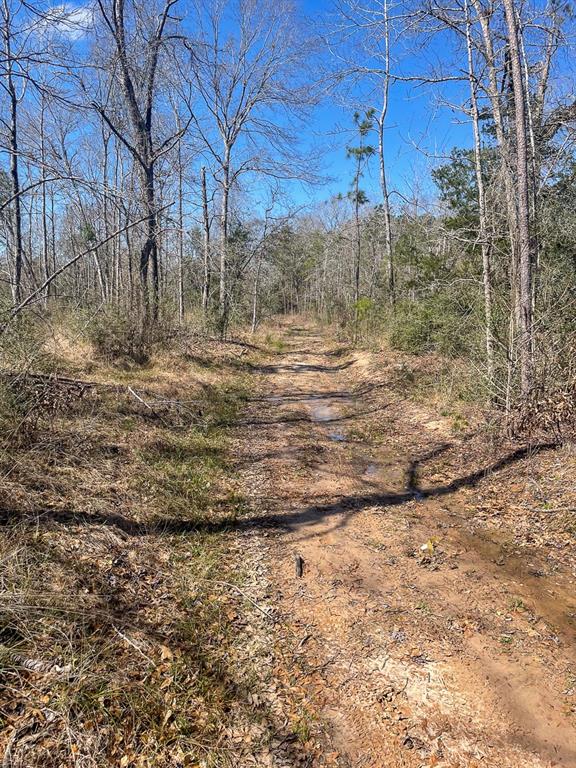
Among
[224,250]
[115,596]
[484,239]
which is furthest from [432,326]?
[115,596]

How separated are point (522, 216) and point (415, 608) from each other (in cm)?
522

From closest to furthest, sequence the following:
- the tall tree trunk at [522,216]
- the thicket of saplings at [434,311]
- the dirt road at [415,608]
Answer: the dirt road at [415,608], the tall tree trunk at [522,216], the thicket of saplings at [434,311]

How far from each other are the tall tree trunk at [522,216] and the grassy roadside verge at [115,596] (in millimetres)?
4343

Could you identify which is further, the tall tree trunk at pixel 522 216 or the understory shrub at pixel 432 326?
the understory shrub at pixel 432 326

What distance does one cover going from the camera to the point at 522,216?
239 inches

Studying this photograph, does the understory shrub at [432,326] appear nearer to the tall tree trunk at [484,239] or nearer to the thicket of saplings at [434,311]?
the thicket of saplings at [434,311]

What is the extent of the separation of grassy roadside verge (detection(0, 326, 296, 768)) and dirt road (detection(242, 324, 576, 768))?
1.67 ft

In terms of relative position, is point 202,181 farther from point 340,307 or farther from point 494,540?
point 494,540

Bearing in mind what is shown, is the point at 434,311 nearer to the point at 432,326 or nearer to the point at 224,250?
the point at 432,326

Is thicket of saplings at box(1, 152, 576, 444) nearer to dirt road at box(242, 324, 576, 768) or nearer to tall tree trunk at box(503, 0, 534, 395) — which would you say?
tall tree trunk at box(503, 0, 534, 395)

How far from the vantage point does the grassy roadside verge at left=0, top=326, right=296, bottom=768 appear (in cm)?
241

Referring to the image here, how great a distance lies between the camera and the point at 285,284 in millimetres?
47000

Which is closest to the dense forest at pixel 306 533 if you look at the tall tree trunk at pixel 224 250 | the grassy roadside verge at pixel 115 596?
the grassy roadside verge at pixel 115 596

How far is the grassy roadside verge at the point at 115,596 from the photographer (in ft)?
7.91
